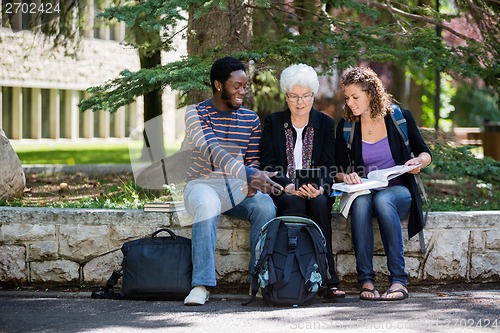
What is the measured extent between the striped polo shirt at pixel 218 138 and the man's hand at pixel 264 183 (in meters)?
0.13

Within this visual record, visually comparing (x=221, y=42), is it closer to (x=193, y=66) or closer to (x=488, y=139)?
(x=193, y=66)

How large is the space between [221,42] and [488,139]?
9702 millimetres

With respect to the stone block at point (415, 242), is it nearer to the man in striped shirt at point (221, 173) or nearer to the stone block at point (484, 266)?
the stone block at point (484, 266)

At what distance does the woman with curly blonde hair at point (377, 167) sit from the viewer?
5938 mm

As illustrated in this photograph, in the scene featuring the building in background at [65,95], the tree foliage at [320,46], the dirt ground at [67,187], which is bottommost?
the dirt ground at [67,187]

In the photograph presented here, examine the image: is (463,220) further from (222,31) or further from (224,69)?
(222,31)

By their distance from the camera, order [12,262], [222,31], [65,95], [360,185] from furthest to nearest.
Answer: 1. [65,95]
2. [222,31]
3. [12,262]
4. [360,185]

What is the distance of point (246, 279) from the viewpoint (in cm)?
642

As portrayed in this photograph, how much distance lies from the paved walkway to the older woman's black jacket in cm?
97

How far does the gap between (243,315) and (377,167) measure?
1617mm

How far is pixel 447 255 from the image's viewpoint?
648 centimetres

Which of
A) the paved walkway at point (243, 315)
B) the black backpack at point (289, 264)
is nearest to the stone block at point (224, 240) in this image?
the paved walkway at point (243, 315)

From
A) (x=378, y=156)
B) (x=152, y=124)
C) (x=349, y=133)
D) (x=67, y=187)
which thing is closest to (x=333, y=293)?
(x=378, y=156)

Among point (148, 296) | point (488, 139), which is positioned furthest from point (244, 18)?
point (488, 139)
